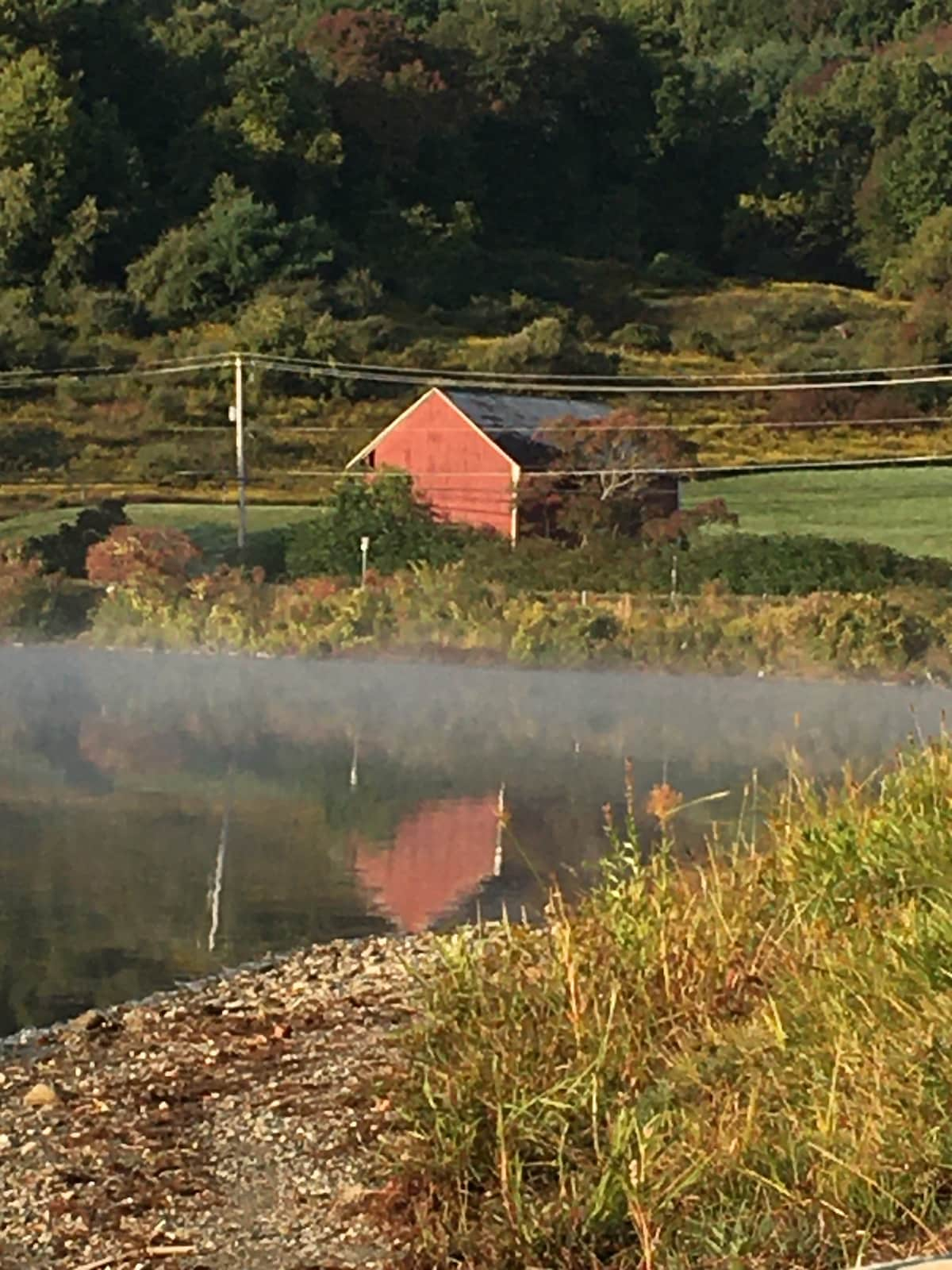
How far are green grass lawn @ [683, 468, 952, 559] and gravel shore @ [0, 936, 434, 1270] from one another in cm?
3153

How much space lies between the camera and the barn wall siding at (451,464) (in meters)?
39.0

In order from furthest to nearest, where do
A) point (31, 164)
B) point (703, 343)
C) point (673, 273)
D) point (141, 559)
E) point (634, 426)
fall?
point (673, 273) < point (703, 343) < point (31, 164) < point (634, 426) < point (141, 559)

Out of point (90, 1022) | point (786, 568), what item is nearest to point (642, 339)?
point (786, 568)

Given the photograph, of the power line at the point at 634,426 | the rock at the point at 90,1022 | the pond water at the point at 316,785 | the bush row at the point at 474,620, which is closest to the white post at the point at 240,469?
the bush row at the point at 474,620

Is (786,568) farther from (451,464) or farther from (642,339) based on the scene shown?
(642,339)

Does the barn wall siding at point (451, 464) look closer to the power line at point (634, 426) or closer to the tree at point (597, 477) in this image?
the power line at point (634, 426)

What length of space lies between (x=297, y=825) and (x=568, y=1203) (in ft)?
34.9

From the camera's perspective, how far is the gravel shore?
18.7 feet

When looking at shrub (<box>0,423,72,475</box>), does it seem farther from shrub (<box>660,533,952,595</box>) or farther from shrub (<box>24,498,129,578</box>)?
shrub (<box>660,533,952,595</box>)

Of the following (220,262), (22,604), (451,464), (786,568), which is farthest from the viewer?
(220,262)

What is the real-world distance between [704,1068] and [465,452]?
3363 centimetres

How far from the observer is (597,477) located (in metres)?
40.0

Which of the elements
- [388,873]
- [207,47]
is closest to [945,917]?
[388,873]

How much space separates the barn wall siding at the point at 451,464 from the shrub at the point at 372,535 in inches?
24.8
